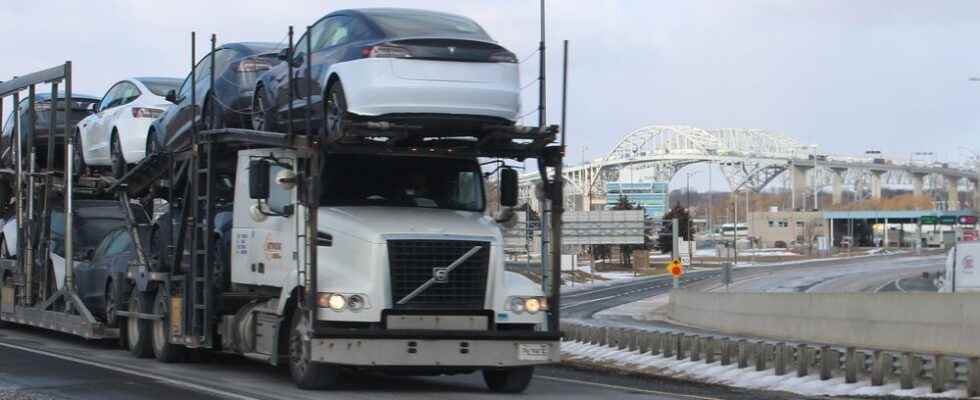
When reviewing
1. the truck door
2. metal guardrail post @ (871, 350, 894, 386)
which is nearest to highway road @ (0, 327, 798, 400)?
the truck door

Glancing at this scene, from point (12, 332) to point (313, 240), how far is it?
12221mm

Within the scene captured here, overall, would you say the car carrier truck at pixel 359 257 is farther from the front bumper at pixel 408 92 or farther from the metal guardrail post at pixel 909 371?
the metal guardrail post at pixel 909 371

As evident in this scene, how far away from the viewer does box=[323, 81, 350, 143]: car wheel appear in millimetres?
12609

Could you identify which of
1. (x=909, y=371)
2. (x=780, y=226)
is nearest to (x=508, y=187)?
(x=909, y=371)

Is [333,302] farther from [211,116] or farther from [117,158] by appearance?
[117,158]

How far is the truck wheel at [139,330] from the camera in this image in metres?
17.5

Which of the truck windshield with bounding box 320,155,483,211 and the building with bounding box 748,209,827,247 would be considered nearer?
the truck windshield with bounding box 320,155,483,211

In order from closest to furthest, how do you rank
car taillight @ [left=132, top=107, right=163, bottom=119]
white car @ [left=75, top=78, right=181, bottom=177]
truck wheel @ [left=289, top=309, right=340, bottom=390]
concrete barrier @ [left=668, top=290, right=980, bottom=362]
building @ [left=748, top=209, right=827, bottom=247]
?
1. truck wheel @ [left=289, top=309, right=340, bottom=390]
2. white car @ [left=75, top=78, right=181, bottom=177]
3. car taillight @ [left=132, top=107, right=163, bottom=119]
4. concrete barrier @ [left=668, top=290, right=980, bottom=362]
5. building @ [left=748, top=209, right=827, bottom=247]

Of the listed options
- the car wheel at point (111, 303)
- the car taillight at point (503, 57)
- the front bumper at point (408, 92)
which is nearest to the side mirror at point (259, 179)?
the front bumper at point (408, 92)

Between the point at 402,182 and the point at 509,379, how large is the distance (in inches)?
94.1

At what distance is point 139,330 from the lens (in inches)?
695

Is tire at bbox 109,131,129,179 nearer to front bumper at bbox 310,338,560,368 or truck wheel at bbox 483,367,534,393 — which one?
truck wheel at bbox 483,367,534,393

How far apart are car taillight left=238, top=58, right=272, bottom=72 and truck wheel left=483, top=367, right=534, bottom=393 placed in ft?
14.9

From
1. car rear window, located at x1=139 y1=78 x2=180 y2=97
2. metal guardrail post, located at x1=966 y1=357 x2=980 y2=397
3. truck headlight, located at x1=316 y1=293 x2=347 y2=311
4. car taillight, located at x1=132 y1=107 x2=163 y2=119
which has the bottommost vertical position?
metal guardrail post, located at x1=966 y1=357 x2=980 y2=397
